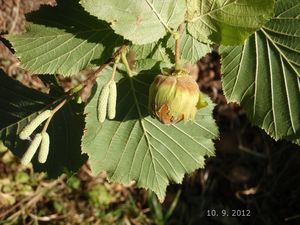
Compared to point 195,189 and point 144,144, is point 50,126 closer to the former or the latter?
point 144,144

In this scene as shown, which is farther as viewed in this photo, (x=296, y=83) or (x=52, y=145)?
(x=52, y=145)

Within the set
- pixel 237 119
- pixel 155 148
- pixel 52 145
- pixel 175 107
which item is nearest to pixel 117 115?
pixel 155 148

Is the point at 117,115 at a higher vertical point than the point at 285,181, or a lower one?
higher

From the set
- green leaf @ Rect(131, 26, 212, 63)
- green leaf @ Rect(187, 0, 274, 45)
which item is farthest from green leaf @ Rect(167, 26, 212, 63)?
green leaf @ Rect(187, 0, 274, 45)

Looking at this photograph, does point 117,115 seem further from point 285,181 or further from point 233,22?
point 285,181

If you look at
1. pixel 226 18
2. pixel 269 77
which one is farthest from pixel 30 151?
pixel 269 77

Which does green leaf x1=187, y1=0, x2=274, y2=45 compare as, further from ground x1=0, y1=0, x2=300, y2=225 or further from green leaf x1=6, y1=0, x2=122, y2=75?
ground x1=0, y1=0, x2=300, y2=225
